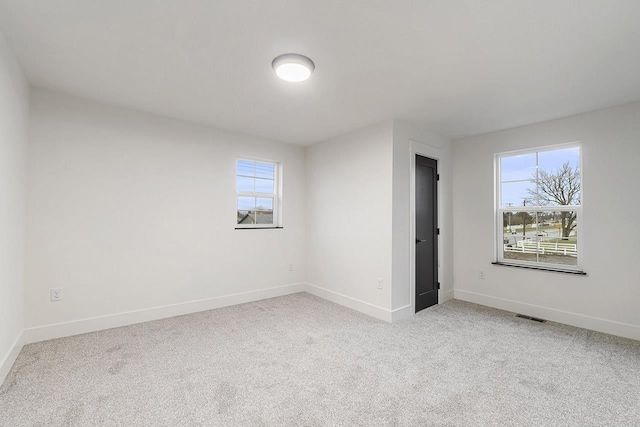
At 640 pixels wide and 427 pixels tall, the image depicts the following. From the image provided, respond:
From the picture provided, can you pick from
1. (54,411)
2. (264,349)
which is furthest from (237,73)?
(54,411)

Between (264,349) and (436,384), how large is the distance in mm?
1489

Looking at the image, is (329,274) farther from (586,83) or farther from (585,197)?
(586,83)

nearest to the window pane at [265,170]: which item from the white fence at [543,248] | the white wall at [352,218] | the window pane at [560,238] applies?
the white wall at [352,218]

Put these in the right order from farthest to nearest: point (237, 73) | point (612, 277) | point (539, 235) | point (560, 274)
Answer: point (539, 235)
point (560, 274)
point (612, 277)
point (237, 73)

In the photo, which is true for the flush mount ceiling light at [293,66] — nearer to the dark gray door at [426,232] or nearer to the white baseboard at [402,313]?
the dark gray door at [426,232]

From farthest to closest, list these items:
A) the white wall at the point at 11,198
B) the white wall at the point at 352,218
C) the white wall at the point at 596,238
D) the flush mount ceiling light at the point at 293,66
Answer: the white wall at the point at 352,218 < the white wall at the point at 596,238 < the flush mount ceiling light at the point at 293,66 < the white wall at the point at 11,198

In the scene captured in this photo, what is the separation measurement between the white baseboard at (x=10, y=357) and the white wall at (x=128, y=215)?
215mm

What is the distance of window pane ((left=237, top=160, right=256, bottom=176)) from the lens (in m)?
4.36

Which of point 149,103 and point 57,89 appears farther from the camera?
point 149,103

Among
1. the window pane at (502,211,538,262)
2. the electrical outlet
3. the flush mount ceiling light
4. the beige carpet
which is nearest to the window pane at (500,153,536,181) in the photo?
the window pane at (502,211,538,262)

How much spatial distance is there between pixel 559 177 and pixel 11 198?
5.61 meters

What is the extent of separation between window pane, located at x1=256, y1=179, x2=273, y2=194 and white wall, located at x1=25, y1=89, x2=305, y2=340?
39 cm

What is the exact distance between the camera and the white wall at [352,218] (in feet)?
12.0

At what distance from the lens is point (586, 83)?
2.63 meters
